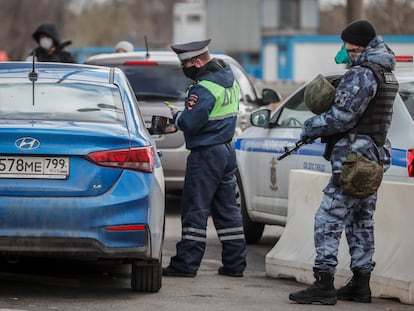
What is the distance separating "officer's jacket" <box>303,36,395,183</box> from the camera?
7859 mm

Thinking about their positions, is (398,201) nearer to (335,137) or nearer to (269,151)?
(335,137)

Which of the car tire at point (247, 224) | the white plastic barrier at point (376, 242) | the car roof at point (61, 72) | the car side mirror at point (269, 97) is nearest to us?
the white plastic barrier at point (376, 242)

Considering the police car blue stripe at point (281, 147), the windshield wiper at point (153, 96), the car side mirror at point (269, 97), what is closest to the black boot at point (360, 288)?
the police car blue stripe at point (281, 147)

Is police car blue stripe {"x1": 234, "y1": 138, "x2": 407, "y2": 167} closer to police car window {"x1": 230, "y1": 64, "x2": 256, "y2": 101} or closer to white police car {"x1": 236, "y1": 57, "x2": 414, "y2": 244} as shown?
white police car {"x1": 236, "y1": 57, "x2": 414, "y2": 244}

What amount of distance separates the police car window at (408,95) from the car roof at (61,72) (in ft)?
6.85

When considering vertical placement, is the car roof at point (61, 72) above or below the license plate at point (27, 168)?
above

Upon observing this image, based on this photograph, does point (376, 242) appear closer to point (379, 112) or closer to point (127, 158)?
point (379, 112)

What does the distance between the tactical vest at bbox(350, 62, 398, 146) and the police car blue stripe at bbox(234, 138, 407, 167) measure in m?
0.84

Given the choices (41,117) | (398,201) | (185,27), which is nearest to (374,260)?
(398,201)

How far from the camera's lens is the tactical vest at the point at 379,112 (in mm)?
7926

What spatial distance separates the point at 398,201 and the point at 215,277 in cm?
165

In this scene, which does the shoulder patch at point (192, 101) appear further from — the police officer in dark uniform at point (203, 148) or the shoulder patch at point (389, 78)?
the shoulder patch at point (389, 78)

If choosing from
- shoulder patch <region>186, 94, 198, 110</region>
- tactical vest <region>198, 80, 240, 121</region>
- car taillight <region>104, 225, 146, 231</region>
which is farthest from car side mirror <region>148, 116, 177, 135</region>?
car taillight <region>104, 225, 146, 231</region>

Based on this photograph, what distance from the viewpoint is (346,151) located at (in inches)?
→ 315
